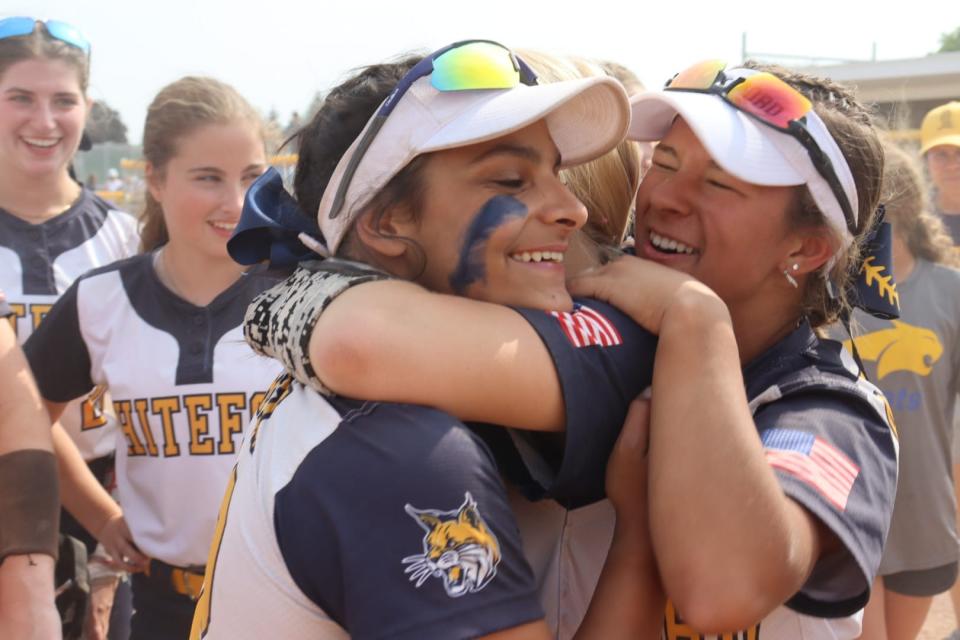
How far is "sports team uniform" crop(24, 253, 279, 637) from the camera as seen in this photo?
131 inches

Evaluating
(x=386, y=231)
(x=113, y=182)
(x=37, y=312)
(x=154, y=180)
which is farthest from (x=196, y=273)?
(x=113, y=182)

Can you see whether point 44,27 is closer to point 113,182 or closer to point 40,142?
point 40,142

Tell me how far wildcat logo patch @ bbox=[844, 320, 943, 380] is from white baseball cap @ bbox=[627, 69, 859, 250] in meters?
2.94

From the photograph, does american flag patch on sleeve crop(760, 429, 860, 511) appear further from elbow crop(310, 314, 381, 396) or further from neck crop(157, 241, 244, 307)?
neck crop(157, 241, 244, 307)

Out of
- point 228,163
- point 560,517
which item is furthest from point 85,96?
point 560,517

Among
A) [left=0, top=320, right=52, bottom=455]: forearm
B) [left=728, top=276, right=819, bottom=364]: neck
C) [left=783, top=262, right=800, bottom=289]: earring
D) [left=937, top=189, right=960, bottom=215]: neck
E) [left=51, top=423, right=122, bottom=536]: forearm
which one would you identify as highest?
[left=783, top=262, right=800, bottom=289]: earring

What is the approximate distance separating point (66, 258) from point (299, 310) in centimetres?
334

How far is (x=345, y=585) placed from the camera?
52.7 inches

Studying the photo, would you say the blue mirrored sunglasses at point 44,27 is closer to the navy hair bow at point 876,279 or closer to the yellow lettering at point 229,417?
the yellow lettering at point 229,417

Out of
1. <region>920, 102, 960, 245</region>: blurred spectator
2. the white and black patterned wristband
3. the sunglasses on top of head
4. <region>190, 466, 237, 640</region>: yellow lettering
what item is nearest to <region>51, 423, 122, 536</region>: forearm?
<region>190, 466, 237, 640</region>: yellow lettering

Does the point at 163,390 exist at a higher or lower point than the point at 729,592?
lower

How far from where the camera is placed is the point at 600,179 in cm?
208

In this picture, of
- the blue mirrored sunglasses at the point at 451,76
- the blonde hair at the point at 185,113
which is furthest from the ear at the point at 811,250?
the blonde hair at the point at 185,113

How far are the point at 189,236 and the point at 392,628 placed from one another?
8.71 feet
